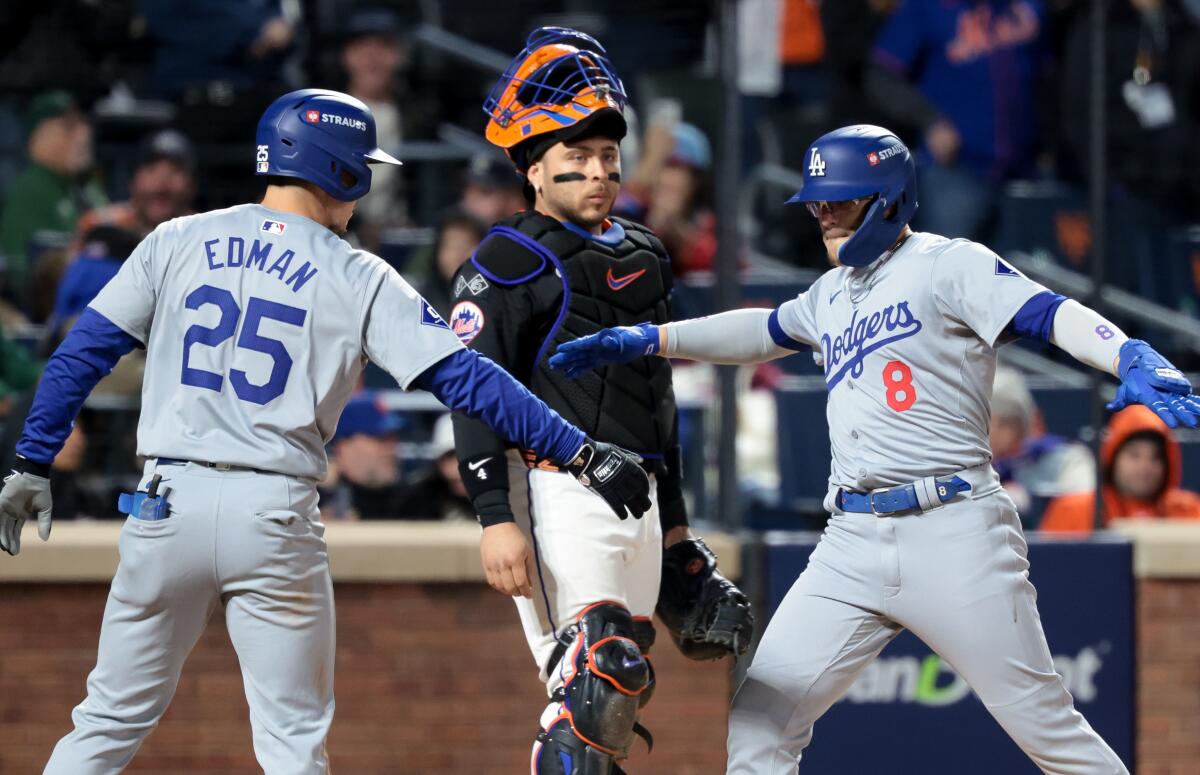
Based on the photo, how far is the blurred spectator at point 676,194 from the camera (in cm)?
737

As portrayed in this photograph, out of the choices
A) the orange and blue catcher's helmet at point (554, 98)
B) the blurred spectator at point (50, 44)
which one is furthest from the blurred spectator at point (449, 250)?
the orange and blue catcher's helmet at point (554, 98)

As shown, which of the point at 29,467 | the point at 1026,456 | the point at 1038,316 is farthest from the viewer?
the point at 1026,456

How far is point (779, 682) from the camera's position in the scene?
163 inches

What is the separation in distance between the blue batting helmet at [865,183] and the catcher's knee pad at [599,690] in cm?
105

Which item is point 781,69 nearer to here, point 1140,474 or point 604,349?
point 1140,474

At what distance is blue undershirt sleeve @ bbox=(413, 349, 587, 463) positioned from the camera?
387 cm

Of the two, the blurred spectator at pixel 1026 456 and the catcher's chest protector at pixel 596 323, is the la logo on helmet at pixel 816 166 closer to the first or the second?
the catcher's chest protector at pixel 596 323

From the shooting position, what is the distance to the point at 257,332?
3.89 metres

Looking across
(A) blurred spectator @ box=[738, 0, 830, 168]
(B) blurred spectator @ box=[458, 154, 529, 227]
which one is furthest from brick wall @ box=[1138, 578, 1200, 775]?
(A) blurred spectator @ box=[738, 0, 830, 168]

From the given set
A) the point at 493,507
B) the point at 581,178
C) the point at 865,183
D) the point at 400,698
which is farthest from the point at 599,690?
the point at 400,698

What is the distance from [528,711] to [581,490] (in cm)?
165

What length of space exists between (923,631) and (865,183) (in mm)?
1056

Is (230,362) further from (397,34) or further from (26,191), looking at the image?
(397,34)

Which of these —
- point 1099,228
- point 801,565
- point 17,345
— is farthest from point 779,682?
point 17,345
